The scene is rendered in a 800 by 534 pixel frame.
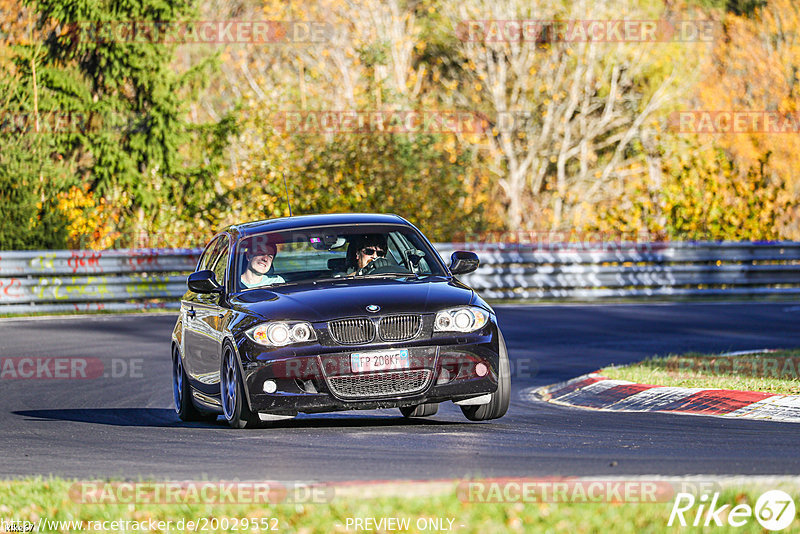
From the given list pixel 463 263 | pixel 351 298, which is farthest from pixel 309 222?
pixel 351 298

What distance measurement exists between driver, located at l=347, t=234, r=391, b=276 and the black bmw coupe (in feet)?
0.04

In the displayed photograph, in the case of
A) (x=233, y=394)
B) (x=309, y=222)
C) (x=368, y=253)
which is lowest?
(x=233, y=394)

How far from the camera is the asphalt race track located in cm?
779

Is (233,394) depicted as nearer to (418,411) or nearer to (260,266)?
(260,266)

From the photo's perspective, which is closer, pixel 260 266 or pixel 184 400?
pixel 260 266

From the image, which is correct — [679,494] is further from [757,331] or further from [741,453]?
[757,331]

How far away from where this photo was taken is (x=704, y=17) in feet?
185

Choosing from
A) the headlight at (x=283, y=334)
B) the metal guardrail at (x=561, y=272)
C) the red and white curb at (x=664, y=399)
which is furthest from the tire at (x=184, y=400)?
the metal guardrail at (x=561, y=272)

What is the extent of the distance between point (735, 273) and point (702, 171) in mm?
4929

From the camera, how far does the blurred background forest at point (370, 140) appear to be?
3128 centimetres

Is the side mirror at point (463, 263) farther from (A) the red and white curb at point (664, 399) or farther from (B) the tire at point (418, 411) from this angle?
(A) the red and white curb at point (664, 399)

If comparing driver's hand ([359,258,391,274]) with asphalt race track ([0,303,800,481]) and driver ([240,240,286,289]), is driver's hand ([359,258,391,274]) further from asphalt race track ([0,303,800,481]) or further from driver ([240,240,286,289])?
asphalt race track ([0,303,800,481])

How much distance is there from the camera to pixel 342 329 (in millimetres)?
9633

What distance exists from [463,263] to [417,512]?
5.01m
